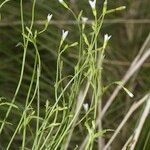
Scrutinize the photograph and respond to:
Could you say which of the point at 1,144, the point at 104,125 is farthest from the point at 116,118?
the point at 1,144

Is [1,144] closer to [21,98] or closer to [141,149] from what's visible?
[21,98]

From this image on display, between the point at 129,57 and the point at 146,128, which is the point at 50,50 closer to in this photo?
the point at 129,57

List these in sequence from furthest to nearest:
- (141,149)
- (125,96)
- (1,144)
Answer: (125,96)
(1,144)
(141,149)

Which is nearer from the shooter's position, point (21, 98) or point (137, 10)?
point (21, 98)

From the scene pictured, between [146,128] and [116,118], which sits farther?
[116,118]

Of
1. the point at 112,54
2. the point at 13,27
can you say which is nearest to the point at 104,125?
the point at 112,54

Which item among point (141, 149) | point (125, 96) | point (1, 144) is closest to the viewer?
point (141, 149)

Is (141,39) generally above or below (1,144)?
above

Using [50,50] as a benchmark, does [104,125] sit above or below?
below

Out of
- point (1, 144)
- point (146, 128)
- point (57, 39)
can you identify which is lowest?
point (1, 144)
